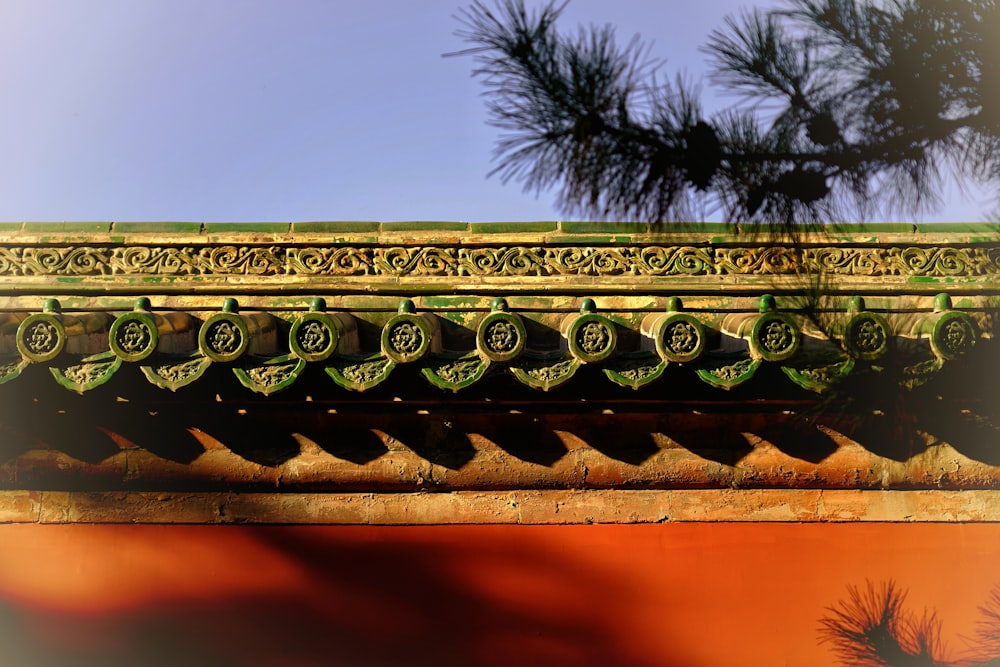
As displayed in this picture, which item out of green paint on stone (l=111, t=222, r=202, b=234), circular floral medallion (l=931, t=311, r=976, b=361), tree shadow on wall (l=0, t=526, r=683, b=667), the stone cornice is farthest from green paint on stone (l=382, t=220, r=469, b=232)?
circular floral medallion (l=931, t=311, r=976, b=361)

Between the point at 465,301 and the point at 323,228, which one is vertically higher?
the point at 323,228

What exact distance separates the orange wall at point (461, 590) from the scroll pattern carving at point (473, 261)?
125cm

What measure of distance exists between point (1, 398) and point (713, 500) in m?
2.89

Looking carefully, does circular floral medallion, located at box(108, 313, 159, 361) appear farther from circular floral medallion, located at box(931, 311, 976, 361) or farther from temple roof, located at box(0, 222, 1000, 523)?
circular floral medallion, located at box(931, 311, 976, 361)

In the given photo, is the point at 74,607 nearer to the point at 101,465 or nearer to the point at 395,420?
the point at 101,465

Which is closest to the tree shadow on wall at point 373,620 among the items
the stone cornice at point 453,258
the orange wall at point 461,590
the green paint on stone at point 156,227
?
the orange wall at point 461,590

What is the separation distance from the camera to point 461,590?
131 inches

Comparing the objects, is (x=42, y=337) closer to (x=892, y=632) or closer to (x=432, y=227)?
(x=432, y=227)

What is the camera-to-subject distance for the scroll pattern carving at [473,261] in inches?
156

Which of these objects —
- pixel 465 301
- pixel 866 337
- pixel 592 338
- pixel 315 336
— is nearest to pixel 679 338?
pixel 592 338

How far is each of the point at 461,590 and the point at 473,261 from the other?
1.56 metres

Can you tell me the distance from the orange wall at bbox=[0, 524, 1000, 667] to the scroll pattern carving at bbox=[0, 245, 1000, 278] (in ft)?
4.09

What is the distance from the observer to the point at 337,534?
3.42 m

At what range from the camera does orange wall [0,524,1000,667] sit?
3.27 metres
